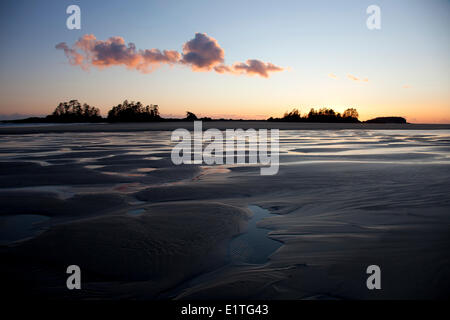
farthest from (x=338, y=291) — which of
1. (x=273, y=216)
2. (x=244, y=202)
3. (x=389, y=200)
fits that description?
(x=389, y=200)

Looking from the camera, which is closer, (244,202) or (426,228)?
(426,228)

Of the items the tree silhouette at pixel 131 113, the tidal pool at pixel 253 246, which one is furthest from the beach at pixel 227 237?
the tree silhouette at pixel 131 113

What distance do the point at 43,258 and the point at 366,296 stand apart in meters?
2.37

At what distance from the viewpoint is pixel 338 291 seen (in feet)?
6.22

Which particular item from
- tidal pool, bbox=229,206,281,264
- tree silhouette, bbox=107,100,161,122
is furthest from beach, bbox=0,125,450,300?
tree silhouette, bbox=107,100,161,122

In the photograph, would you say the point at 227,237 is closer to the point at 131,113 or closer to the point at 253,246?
the point at 253,246

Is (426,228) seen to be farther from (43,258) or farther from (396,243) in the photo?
(43,258)

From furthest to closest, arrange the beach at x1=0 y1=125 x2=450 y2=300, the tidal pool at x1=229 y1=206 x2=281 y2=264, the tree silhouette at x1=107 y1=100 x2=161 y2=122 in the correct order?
the tree silhouette at x1=107 y1=100 x2=161 y2=122 → the tidal pool at x1=229 y1=206 x2=281 y2=264 → the beach at x1=0 y1=125 x2=450 y2=300

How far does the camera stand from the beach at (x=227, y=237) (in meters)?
1.98

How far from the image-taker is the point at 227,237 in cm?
282

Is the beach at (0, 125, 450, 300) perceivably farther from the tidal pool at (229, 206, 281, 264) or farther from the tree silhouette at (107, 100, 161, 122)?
the tree silhouette at (107, 100, 161, 122)

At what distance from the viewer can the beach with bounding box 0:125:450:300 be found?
198cm

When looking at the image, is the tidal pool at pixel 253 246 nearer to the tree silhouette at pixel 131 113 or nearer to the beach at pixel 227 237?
the beach at pixel 227 237
